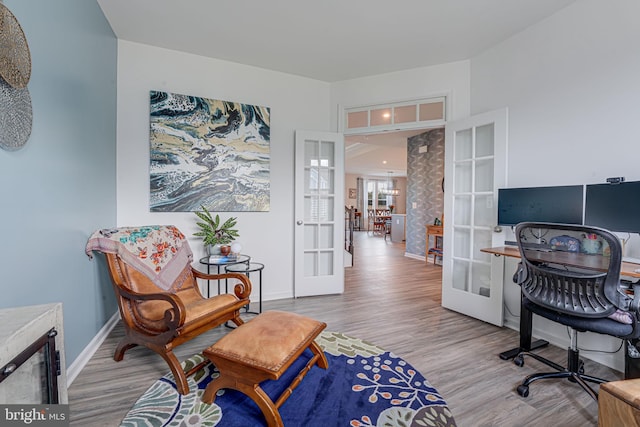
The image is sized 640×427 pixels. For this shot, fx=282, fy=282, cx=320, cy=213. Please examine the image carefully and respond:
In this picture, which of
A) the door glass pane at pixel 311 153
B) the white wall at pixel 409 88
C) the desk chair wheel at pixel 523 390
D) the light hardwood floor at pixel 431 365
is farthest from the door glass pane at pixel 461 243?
the door glass pane at pixel 311 153

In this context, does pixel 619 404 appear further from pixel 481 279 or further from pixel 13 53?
pixel 13 53

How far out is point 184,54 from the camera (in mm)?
3119

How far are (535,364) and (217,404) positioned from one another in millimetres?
2277

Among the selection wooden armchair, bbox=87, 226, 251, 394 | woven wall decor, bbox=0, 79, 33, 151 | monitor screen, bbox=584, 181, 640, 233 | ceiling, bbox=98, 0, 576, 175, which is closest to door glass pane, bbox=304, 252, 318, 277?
wooden armchair, bbox=87, 226, 251, 394

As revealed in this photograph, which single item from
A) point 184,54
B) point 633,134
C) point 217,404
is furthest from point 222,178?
point 633,134

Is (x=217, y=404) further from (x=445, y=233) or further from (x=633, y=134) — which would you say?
(x=633, y=134)

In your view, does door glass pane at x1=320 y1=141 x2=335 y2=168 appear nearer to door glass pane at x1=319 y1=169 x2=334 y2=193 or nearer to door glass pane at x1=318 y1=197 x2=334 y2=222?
door glass pane at x1=319 y1=169 x2=334 y2=193

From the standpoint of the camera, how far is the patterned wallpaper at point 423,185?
582 centimetres

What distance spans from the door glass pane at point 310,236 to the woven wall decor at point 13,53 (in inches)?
110

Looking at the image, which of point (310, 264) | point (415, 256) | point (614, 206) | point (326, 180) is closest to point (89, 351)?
point (310, 264)

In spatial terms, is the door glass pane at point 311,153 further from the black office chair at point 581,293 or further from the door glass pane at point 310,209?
the black office chair at point 581,293

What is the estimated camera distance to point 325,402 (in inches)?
65.8

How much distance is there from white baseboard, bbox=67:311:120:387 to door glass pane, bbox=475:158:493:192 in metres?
3.73

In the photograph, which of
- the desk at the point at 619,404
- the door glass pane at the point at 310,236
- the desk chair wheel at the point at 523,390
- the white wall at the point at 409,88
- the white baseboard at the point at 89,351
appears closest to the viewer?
the desk at the point at 619,404
